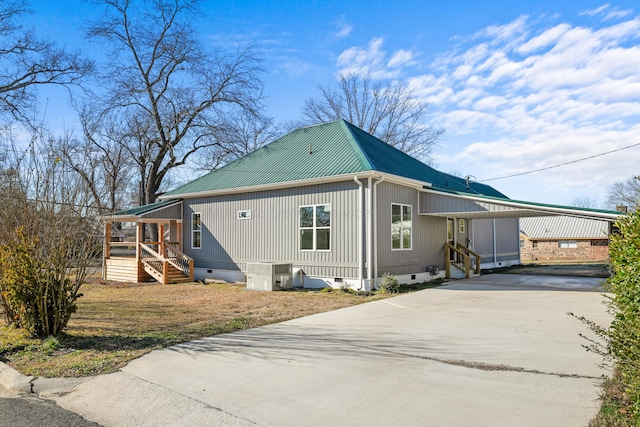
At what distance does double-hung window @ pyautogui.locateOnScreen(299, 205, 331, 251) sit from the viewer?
523 inches

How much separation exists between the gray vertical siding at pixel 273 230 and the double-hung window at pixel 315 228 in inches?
6.6

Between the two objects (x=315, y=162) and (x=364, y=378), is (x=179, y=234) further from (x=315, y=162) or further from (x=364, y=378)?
(x=364, y=378)

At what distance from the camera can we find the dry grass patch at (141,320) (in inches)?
223

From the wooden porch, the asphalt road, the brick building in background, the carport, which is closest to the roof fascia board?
the carport

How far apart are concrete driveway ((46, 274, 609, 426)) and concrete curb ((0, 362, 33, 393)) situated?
1.57 ft

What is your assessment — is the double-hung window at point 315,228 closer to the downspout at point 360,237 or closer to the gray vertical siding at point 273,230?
the gray vertical siding at point 273,230

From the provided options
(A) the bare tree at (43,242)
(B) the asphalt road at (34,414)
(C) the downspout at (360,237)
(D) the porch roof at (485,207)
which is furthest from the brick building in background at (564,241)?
(B) the asphalt road at (34,414)

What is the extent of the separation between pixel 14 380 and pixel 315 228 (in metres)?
9.35

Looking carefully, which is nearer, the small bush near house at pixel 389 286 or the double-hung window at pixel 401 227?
the small bush near house at pixel 389 286

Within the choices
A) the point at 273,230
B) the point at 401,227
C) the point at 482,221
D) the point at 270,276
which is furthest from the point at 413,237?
the point at 482,221

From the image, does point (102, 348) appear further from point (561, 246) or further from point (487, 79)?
point (561, 246)

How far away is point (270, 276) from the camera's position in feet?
42.8

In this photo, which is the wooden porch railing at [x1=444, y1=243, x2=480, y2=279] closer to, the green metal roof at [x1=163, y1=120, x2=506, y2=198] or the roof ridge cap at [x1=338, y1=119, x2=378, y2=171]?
the green metal roof at [x1=163, y1=120, x2=506, y2=198]

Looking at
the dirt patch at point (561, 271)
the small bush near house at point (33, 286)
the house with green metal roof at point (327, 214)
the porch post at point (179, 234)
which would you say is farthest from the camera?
the porch post at point (179, 234)
